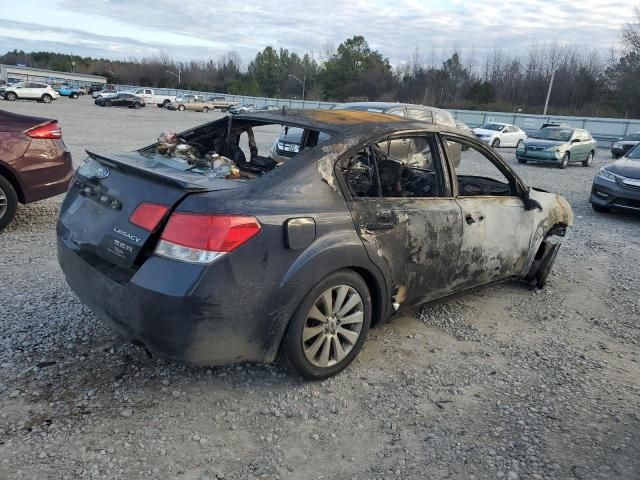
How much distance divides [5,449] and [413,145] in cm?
323

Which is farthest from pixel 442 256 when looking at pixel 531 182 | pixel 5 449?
pixel 531 182

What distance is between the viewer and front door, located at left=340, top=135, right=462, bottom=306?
3254mm

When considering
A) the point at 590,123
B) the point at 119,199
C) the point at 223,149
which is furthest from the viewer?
the point at 590,123

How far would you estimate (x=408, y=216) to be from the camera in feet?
11.3

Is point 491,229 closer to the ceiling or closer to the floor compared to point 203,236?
closer to the floor

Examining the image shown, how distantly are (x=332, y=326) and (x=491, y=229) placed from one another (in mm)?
1752

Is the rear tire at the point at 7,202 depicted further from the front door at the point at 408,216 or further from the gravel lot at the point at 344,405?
the front door at the point at 408,216

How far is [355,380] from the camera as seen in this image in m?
3.29

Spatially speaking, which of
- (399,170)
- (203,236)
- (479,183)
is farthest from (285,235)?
(479,183)

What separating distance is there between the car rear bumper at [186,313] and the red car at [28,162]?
142 inches

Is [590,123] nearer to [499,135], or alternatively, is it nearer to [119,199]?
[499,135]

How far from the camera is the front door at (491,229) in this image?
394 centimetres

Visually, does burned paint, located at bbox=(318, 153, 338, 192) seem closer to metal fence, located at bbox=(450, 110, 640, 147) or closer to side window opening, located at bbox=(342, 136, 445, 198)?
side window opening, located at bbox=(342, 136, 445, 198)

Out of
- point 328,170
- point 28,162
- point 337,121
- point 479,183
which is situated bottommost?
point 28,162
